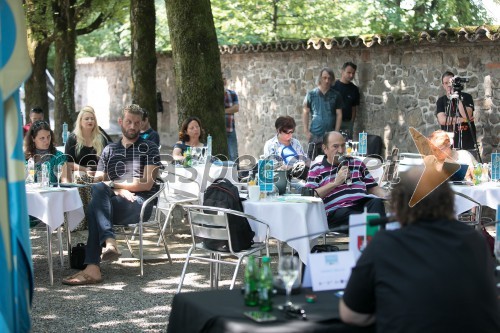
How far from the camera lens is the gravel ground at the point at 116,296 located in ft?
22.1

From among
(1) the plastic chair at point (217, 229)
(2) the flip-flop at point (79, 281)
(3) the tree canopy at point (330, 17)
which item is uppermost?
(3) the tree canopy at point (330, 17)

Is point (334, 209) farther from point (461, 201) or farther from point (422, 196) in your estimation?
point (422, 196)

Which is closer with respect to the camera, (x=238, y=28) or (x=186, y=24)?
(x=186, y=24)

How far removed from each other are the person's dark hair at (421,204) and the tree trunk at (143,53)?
41.1 feet

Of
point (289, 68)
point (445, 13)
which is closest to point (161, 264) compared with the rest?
point (289, 68)

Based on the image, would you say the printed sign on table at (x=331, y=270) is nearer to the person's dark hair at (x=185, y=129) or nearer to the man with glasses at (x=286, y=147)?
the man with glasses at (x=286, y=147)

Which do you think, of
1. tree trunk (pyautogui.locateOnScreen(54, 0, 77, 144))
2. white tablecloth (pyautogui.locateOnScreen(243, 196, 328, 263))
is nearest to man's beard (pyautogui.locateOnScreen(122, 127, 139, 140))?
white tablecloth (pyautogui.locateOnScreen(243, 196, 328, 263))

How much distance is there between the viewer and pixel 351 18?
93.1 feet

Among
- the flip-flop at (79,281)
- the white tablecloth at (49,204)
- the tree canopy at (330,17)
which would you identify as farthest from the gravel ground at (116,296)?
the tree canopy at (330,17)

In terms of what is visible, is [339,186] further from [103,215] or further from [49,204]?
[49,204]

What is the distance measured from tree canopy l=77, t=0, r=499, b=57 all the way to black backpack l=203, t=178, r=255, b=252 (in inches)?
741

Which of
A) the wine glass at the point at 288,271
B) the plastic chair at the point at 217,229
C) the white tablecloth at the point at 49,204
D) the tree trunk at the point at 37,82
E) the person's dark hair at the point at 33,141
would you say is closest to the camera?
the wine glass at the point at 288,271

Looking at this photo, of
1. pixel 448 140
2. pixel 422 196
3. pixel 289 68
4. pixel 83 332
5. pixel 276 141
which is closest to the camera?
pixel 422 196

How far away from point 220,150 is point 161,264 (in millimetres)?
2911
